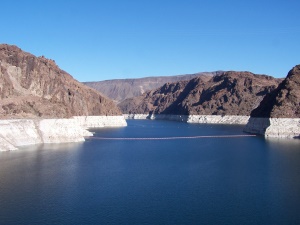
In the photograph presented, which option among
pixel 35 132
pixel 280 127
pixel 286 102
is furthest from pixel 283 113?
pixel 35 132

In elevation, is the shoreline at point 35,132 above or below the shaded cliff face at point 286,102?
below

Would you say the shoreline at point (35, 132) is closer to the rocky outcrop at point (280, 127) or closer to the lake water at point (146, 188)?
the lake water at point (146, 188)

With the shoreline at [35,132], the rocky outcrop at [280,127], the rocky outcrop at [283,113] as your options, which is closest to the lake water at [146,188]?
the shoreline at [35,132]

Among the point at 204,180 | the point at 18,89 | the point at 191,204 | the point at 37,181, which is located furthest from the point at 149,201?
the point at 18,89

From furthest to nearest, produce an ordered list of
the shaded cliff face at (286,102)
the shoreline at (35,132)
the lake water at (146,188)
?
the shaded cliff face at (286,102) → the shoreline at (35,132) → the lake water at (146,188)

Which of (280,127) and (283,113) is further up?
(283,113)

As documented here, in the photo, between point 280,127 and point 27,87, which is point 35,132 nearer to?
point 27,87

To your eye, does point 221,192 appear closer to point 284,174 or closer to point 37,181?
point 284,174
